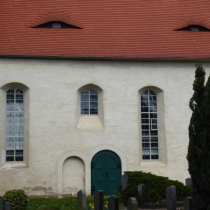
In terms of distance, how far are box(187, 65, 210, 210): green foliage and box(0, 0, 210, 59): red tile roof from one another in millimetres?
8658

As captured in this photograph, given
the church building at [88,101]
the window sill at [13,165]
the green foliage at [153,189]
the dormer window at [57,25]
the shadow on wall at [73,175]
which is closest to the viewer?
the green foliage at [153,189]

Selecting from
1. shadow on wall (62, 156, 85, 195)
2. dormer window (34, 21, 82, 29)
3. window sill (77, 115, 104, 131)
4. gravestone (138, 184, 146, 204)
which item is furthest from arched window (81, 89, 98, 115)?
gravestone (138, 184, 146, 204)

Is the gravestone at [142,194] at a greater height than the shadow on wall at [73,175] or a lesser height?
lesser

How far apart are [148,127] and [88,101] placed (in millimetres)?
2435

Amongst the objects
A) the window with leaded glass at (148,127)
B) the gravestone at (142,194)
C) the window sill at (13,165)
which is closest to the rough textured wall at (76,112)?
the window sill at (13,165)

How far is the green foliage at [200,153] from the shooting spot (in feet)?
36.4

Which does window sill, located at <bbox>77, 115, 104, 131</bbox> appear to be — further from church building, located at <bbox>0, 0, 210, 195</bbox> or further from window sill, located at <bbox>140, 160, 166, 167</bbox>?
window sill, located at <bbox>140, 160, 166, 167</bbox>

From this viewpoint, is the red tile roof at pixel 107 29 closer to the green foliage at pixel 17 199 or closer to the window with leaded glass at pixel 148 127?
the window with leaded glass at pixel 148 127

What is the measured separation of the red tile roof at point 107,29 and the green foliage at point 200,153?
8658 millimetres

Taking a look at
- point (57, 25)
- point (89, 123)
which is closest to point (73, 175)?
point (89, 123)

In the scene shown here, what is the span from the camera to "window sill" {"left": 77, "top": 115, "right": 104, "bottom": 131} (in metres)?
19.8

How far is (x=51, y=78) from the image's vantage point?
19609mm

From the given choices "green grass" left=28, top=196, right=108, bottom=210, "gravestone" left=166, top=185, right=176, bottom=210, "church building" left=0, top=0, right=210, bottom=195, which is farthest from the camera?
"church building" left=0, top=0, right=210, bottom=195

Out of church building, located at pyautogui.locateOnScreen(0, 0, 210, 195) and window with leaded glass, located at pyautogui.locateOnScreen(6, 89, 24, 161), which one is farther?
window with leaded glass, located at pyautogui.locateOnScreen(6, 89, 24, 161)
